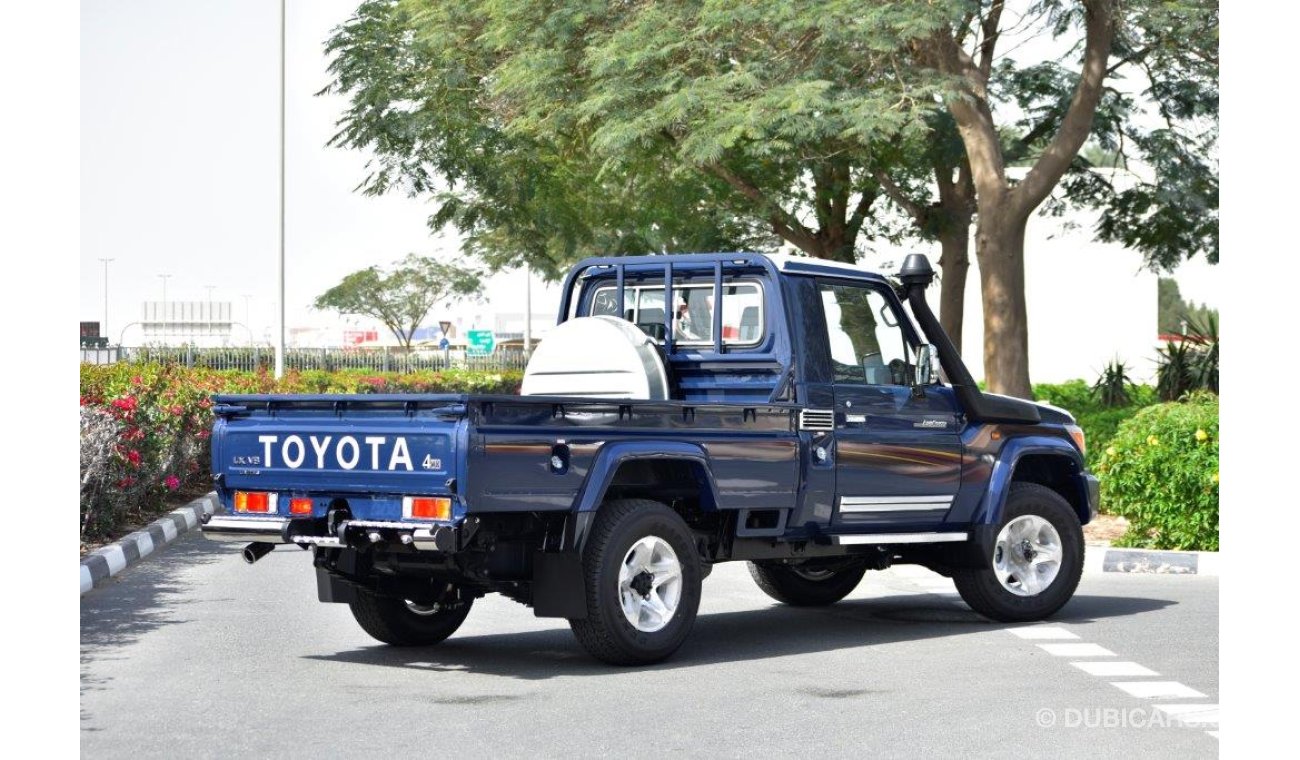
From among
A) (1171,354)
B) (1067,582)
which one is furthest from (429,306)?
(1067,582)

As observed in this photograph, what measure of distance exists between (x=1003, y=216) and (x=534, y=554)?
1354 centimetres

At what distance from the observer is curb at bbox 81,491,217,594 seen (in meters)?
13.3

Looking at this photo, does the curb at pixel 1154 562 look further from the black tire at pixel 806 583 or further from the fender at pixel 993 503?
the fender at pixel 993 503

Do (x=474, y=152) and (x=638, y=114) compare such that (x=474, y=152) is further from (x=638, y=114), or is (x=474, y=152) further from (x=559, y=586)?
(x=559, y=586)

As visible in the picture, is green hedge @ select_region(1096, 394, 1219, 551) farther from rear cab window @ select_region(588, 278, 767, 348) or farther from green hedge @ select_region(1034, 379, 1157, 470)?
rear cab window @ select_region(588, 278, 767, 348)

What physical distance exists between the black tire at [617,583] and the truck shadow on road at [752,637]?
120 mm

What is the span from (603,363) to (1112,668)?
3324mm

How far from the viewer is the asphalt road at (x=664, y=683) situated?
7.31 metres

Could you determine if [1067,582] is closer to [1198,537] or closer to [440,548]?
[1198,537]

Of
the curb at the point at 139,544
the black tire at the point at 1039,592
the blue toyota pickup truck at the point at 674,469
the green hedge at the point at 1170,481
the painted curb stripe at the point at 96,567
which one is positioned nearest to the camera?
the blue toyota pickup truck at the point at 674,469

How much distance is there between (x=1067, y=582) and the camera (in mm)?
11422

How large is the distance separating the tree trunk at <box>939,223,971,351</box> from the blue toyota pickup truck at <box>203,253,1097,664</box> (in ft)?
48.5

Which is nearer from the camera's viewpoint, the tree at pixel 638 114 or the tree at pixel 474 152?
the tree at pixel 638 114

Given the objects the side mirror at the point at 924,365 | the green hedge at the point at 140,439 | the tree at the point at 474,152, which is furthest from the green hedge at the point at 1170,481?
the tree at the point at 474,152
